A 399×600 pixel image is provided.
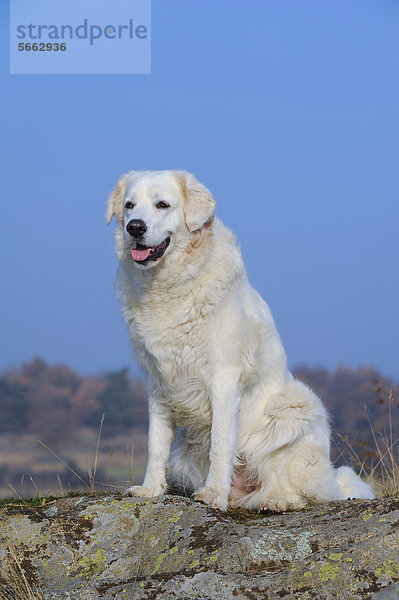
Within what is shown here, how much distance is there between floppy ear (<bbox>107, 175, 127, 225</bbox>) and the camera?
6020 millimetres

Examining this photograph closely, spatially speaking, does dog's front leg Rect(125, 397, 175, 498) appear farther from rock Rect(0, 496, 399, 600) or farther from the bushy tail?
the bushy tail

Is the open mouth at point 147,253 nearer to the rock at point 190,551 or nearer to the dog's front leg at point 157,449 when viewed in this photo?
the dog's front leg at point 157,449

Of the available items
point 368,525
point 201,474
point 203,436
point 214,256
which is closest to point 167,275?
point 214,256

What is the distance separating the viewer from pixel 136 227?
5492mm

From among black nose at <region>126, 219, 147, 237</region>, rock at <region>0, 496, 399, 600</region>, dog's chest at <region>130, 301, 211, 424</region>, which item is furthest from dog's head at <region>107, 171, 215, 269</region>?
rock at <region>0, 496, 399, 600</region>

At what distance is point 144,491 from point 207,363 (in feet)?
3.87

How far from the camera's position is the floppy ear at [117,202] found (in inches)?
237

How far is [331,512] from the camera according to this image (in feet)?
13.9

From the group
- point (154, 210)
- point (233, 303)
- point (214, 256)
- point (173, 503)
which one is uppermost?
point (154, 210)

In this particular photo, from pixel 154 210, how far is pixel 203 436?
206 cm

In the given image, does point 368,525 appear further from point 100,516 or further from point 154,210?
point 154,210

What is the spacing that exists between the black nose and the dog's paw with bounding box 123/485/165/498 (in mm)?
2102

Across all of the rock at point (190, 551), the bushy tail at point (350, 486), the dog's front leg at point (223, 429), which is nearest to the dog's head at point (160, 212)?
the dog's front leg at point (223, 429)

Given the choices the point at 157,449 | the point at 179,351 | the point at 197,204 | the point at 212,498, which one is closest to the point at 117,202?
the point at 197,204
